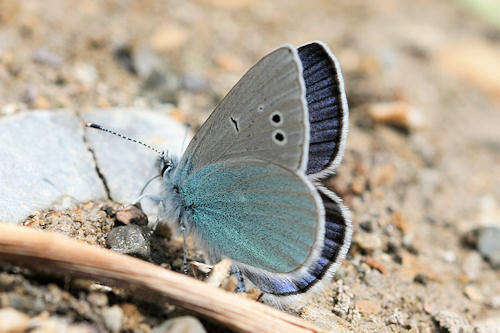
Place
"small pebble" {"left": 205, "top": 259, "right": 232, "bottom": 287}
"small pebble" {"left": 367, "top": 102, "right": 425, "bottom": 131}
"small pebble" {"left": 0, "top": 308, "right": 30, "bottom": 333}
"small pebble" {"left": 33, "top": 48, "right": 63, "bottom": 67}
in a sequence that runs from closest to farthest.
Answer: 1. "small pebble" {"left": 0, "top": 308, "right": 30, "bottom": 333}
2. "small pebble" {"left": 205, "top": 259, "right": 232, "bottom": 287}
3. "small pebble" {"left": 33, "top": 48, "right": 63, "bottom": 67}
4. "small pebble" {"left": 367, "top": 102, "right": 425, "bottom": 131}

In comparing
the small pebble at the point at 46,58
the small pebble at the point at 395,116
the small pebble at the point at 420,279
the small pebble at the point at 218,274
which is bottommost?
the small pebble at the point at 218,274

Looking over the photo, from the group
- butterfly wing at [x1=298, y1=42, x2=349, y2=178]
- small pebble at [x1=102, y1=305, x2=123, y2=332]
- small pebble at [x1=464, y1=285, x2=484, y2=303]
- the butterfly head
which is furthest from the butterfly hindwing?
small pebble at [x1=464, y1=285, x2=484, y2=303]

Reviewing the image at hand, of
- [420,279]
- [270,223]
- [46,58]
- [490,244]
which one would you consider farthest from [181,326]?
[46,58]

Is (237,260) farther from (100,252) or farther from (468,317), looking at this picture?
(468,317)

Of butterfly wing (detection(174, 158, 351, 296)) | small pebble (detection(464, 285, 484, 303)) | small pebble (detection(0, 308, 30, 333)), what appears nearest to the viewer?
small pebble (detection(0, 308, 30, 333))

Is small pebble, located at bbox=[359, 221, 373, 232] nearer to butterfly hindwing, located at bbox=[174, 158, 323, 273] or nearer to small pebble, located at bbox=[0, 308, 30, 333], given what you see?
butterfly hindwing, located at bbox=[174, 158, 323, 273]

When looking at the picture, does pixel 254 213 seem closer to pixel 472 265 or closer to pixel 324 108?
pixel 324 108

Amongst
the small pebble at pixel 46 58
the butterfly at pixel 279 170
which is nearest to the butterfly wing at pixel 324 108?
the butterfly at pixel 279 170

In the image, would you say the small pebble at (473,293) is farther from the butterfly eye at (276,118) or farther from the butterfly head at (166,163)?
the butterfly head at (166,163)

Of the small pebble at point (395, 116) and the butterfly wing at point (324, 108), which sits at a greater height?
the small pebble at point (395, 116)
